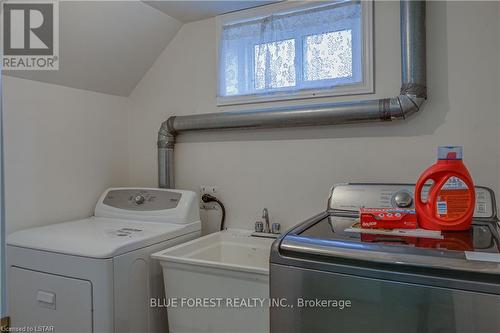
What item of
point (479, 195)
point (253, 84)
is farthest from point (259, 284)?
point (253, 84)

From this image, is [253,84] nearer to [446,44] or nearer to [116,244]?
[446,44]

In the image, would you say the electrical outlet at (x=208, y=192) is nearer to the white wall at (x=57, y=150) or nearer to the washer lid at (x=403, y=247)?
the white wall at (x=57, y=150)

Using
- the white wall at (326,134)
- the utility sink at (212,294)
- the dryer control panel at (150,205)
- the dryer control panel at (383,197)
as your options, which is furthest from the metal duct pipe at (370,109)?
the utility sink at (212,294)

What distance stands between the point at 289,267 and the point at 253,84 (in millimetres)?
1302

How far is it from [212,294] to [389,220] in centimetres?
79

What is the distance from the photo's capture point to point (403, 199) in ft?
4.91

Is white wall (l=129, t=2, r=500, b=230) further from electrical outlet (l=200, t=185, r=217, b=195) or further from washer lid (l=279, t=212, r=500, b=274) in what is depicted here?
washer lid (l=279, t=212, r=500, b=274)

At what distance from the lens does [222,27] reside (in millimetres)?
2188

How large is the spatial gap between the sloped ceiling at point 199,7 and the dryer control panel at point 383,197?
1191 mm

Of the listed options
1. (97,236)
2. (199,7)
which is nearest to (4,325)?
(97,236)

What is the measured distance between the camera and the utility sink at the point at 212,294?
56.0 inches

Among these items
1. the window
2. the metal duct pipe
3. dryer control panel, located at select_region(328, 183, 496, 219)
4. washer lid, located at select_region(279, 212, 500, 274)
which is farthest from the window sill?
washer lid, located at select_region(279, 212, 500, 274)

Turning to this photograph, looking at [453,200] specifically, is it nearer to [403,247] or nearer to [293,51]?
[403,247]

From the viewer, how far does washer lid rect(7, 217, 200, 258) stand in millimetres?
1485
